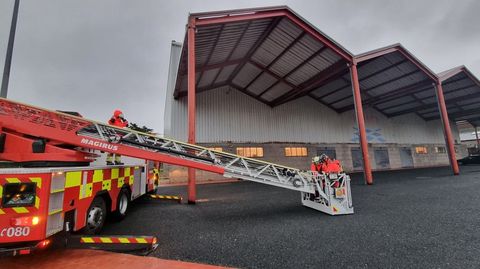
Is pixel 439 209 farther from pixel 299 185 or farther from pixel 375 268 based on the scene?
pixel 375 268

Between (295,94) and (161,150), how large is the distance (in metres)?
14.2

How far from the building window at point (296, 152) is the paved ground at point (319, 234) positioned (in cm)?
1223

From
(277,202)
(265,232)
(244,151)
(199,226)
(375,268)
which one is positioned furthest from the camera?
(244,151)

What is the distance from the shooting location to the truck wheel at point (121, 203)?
5050mm

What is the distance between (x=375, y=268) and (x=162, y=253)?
3088 millimetres

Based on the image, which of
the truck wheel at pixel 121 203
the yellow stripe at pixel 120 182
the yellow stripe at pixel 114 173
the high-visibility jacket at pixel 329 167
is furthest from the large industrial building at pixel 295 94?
the high-visibility jacket at pixel 329 167

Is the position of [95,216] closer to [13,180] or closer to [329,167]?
[13,180]

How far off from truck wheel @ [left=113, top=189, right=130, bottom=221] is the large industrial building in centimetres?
304

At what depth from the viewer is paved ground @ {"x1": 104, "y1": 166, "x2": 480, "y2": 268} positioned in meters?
3.07

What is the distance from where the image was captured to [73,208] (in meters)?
3.14

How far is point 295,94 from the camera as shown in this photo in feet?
55.9

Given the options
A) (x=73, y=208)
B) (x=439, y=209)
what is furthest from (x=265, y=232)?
(x=439, y=209)

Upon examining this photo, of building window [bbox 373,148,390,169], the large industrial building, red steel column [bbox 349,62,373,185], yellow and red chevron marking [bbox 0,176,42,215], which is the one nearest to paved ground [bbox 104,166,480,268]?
yellow and red chevron marking [bbox 0,176,42,215]

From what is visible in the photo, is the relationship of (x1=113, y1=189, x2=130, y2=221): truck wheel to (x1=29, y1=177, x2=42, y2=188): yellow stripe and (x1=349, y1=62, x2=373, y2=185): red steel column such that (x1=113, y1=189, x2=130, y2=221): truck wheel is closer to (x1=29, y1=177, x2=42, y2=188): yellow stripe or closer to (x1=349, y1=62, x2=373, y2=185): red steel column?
(x1=29, y1=177, x2=42, y2=188): yellow stripe
